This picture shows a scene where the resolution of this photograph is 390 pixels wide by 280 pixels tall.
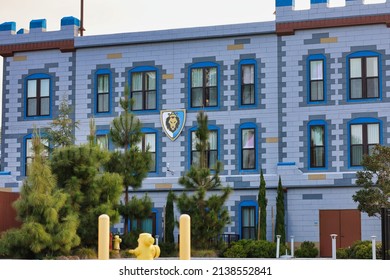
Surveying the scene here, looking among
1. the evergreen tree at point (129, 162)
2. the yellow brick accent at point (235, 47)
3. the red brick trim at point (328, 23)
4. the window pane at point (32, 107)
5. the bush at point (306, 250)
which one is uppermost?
the red brick trim at point (328, 23)

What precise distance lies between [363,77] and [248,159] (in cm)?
615

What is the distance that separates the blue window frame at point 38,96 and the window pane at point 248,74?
960 centimetres

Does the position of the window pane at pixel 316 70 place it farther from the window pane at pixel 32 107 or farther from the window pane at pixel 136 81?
the window pane at pixel 32 107

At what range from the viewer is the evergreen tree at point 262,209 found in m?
36.5

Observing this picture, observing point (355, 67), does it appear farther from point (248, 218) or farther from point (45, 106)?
point (45, 106)

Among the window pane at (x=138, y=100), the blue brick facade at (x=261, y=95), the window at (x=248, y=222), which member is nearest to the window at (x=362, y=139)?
the blue brick facade at (x=261, y=95)

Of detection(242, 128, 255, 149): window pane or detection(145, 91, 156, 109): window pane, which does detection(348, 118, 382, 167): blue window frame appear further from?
detection(145, 91, 156, 109): window pane

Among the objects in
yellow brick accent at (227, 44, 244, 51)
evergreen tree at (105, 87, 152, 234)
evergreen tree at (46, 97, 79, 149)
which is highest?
yellow brick accent at (227, 44, 244, 51)

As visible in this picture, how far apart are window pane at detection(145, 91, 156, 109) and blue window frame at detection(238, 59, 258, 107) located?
4.11m

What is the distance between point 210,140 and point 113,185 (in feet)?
32.9

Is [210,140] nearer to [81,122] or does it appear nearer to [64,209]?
[81,122]

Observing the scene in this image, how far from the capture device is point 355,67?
38781mm

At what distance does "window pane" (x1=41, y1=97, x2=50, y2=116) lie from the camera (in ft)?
141

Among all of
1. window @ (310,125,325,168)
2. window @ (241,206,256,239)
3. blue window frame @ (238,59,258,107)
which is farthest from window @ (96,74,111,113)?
window @ (310,125,325,168)
